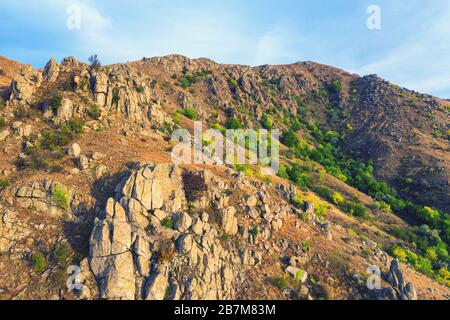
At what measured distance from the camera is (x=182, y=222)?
24547mm

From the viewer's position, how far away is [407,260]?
117 ft

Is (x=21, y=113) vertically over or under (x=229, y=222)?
over

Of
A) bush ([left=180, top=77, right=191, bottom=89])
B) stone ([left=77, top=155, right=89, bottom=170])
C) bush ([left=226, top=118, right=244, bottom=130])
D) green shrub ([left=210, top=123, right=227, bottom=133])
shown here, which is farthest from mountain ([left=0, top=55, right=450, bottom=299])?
bush ([left=180, top=77, right=191, bottom=89])

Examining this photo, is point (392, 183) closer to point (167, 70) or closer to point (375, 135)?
point (375, 135)

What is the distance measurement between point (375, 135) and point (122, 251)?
69401mm

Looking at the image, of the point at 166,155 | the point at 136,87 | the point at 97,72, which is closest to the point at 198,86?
the point at 136,87

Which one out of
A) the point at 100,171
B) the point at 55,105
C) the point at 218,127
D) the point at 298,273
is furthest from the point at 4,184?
the point at 218,127

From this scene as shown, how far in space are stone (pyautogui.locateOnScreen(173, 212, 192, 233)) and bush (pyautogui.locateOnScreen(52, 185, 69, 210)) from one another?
808cm

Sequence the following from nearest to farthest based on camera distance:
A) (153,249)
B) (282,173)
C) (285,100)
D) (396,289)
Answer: (153,249) < (396,289) < (282,173) < (285,100)

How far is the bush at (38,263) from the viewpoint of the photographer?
21.3 m

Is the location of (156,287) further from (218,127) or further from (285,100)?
(285,100)

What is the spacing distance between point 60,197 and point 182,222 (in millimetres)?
9219

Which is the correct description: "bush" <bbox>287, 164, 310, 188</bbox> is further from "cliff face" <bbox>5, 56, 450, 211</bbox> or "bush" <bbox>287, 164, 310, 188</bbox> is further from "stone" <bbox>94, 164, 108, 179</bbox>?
"stone" <bbox>94, 164, 108, 179</bbox>

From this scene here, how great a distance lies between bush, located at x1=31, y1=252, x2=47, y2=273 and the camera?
21.3 meters
